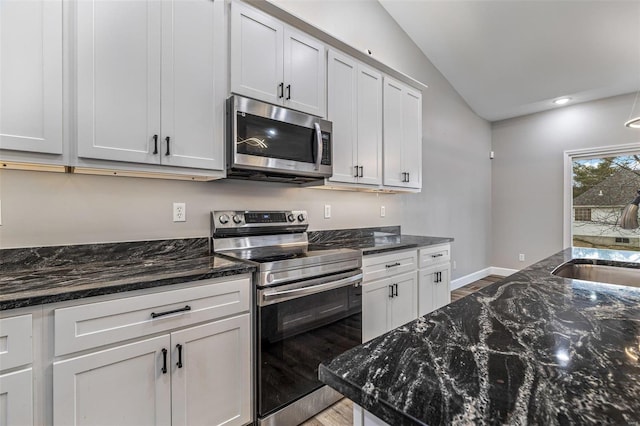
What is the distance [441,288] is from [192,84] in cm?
272

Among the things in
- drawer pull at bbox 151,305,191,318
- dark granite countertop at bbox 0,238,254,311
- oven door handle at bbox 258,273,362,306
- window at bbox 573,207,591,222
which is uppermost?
window at bbox 573,207,591,222

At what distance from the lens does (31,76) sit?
1.26 meters

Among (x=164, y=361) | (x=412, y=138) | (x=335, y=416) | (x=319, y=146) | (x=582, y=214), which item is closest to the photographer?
(x=164, y=361)

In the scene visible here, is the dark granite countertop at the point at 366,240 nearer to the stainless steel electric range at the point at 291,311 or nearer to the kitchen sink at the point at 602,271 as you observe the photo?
the stainless steel electric range at the point at 291,311

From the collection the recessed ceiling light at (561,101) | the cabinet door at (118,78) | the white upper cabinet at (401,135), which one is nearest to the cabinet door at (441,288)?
the white upper cabinet at (401,135)

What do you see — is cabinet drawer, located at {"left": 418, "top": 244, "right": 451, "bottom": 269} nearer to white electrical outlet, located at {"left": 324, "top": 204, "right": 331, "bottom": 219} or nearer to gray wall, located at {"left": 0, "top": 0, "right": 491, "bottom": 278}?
gray wall, located at {"left": 0, "top": 0, "right": 491, "bottom": 278}

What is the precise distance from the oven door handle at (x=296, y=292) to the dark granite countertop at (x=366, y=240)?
0.31 metres

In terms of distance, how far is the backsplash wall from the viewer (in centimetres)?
145

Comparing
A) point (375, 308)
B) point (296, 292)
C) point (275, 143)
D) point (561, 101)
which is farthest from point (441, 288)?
point (561, 101)

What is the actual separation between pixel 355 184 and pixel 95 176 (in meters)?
1.83

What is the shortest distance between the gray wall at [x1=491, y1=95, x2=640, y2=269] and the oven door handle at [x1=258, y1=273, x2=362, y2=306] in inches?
173

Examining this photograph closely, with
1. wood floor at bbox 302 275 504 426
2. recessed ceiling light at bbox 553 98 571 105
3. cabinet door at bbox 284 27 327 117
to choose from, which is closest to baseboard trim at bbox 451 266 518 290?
recessed ceiling light at bbox 553 98 571 105

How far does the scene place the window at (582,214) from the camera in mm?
4488

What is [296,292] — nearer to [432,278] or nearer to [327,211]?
[327,211]
